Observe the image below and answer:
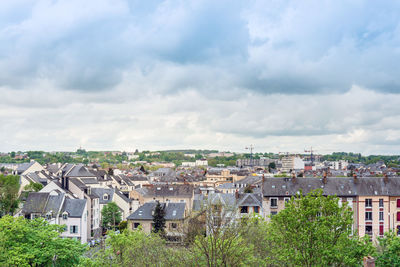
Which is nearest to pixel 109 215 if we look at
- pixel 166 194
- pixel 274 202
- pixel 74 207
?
pixel 74 207

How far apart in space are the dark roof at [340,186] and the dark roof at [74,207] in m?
27.7

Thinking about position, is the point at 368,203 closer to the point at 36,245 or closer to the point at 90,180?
the point at 36,245

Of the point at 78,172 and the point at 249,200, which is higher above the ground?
the point at 78,172

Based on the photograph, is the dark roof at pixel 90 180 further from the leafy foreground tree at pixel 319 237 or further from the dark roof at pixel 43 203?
the leafy foreground tree at pixel 319 237

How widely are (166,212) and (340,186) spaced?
27094 mm

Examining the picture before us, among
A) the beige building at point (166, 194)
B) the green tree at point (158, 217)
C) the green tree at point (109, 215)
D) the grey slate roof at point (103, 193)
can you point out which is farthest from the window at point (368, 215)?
the grey slate roof at point (103, 193)

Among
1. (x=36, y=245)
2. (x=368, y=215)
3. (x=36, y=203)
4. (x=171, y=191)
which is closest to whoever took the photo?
(x=36, y=245)

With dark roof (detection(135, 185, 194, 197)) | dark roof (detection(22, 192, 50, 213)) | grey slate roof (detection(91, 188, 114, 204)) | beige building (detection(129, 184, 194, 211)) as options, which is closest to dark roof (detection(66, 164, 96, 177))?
beige building (detection(129, 184, 194, 211))

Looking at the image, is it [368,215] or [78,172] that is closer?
[368,215]

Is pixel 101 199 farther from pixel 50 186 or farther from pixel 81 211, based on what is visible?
pixel 81 211

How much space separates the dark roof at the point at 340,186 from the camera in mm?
65250

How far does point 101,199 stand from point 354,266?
62.8 m

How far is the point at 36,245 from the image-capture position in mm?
36875

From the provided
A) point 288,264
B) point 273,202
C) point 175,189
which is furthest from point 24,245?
point 175,189
